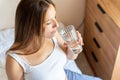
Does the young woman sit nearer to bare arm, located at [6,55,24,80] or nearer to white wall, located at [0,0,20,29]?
bare arm, located at [6,55,24,80]

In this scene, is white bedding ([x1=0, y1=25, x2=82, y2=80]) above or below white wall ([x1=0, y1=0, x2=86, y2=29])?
below

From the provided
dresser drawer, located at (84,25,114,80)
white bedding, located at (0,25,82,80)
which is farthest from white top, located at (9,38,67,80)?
dresser drawer, located at (84,25,114,80)

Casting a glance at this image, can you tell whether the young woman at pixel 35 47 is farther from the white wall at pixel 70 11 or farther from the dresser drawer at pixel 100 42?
the white wall at pixel 70 11

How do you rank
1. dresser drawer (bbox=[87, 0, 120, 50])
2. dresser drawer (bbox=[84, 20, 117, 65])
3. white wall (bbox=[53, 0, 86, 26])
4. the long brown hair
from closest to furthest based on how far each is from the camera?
the long brown hair → dresser drawer (bbox=[87, 0, 120, 50]) → dresser drawer (bbox=[84, 20, 117, 65]) → white wall (bbox=[53, 0, 86, 26])

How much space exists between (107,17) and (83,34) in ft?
2.29

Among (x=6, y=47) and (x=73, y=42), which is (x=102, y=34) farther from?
(x=6, y=47)

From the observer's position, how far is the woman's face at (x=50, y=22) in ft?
2.97

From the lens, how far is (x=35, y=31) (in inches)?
35.9

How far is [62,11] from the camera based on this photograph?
1.92 m

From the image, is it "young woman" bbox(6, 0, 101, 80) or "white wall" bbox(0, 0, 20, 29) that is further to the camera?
"white wall" bbox(0, 0, 20, 29)

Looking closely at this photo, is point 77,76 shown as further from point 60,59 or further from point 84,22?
point 84,22

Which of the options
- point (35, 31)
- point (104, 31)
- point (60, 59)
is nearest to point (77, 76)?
point (60, 59)

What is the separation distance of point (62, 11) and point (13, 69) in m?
1.07

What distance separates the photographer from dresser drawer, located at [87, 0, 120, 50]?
137 centimetres
